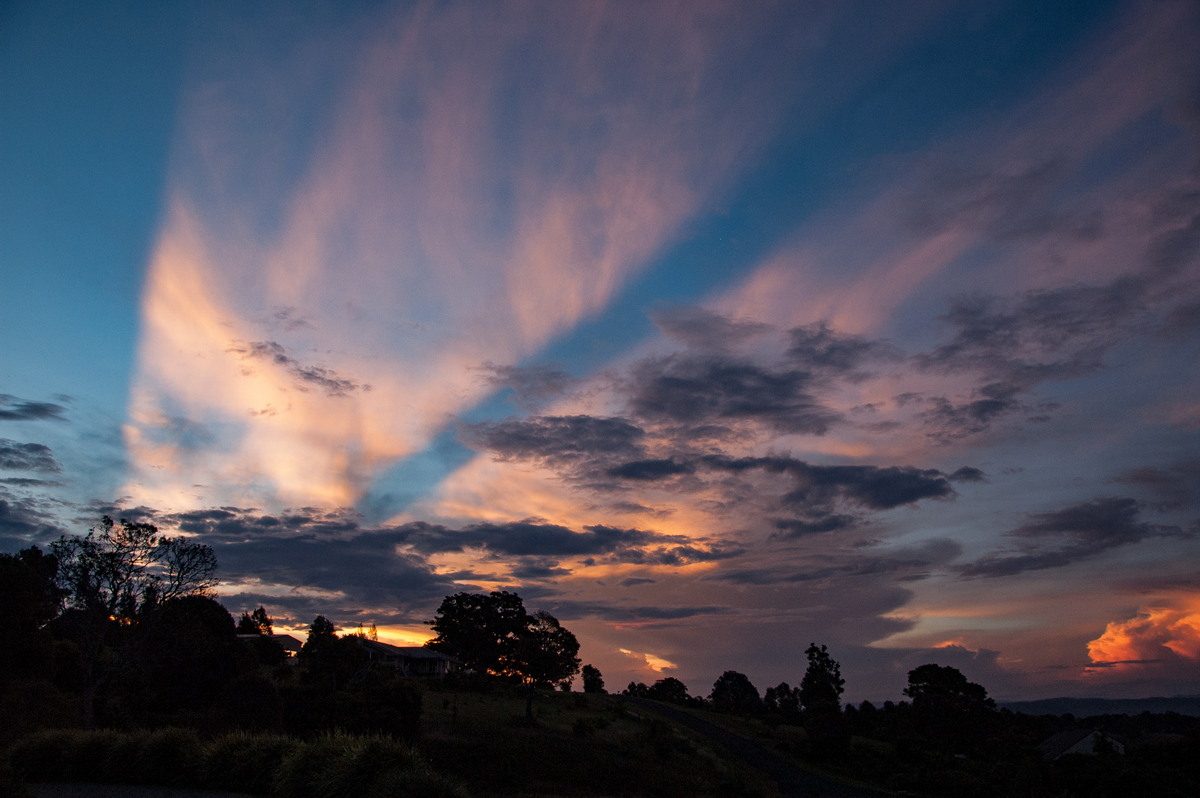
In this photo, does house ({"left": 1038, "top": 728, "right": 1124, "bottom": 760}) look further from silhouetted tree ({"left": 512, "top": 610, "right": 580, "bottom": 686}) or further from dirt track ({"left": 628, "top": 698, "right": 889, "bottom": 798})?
silhouetted tree ({"left": 512, "top": 610, "right": 580, "bottom": 686})

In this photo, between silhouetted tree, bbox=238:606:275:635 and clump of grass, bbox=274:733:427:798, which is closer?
clump of grass, bbox=274:733:427:798

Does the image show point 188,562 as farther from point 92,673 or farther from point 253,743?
point 253,743

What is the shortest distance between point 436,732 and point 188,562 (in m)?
21.5

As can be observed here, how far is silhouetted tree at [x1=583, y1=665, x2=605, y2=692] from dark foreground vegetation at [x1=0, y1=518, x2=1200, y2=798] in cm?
5303

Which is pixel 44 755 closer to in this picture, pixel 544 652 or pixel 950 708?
pixel 544 652

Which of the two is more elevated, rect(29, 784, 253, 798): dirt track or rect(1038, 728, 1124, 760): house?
rect(29, 784, 253, 798): dirt track

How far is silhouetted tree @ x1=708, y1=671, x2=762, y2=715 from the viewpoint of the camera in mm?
137625

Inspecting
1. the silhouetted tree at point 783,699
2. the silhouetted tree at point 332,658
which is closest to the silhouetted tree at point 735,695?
the silhouetted tree at point 783,699

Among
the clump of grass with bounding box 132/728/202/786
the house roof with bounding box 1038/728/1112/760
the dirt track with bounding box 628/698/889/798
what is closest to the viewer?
the clump of grass with bounding box 132/728/202/786

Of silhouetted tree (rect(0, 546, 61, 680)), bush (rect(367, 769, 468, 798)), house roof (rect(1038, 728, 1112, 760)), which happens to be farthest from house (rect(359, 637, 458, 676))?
bush (rect(367, 769, 468, 798))

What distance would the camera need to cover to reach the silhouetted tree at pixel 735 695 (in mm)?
137625

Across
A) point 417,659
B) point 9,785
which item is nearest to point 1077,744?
point 417,659

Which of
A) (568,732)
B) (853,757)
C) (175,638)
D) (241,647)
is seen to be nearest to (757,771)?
(853,757)

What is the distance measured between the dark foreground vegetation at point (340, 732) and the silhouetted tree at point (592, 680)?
174 ft
